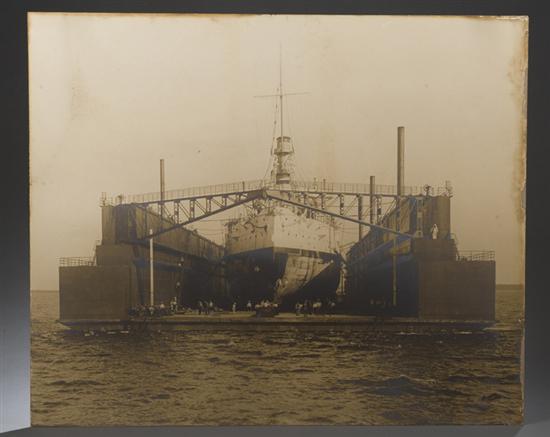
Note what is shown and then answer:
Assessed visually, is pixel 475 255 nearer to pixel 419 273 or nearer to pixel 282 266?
pixel 419 273

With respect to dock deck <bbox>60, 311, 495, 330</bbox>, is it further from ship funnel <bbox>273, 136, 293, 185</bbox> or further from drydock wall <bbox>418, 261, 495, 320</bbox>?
ship funnel <bbox>273, 136, 293, 185</bbox>

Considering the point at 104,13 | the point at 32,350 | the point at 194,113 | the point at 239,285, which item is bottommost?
the point at 32,350

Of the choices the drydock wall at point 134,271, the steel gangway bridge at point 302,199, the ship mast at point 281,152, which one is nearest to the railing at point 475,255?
the steel gangway bridge at point 302,199

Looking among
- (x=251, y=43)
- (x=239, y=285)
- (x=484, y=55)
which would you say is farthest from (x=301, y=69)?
(x=239, y=285)

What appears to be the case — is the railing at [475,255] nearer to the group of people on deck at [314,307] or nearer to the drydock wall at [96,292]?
the group of people on deck at [314,307]

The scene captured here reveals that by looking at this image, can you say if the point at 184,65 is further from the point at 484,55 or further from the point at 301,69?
the point at 484,55

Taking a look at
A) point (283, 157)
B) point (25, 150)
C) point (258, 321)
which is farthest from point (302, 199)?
point (25, 150)
